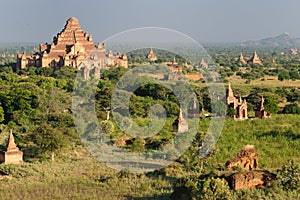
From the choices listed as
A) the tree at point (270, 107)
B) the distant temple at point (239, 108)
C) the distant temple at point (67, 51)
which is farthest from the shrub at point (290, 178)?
the distant temple at point (67, 51)

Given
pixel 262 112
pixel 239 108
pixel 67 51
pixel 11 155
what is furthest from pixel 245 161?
pixel 67 51

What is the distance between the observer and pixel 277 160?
2008cm

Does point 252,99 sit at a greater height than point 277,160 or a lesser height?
greater

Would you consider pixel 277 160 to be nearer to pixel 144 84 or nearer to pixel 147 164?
pixel 147 164

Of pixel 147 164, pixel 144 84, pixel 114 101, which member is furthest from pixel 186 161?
pixel 144 84

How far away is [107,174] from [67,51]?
4249 cm

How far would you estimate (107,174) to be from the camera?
18406 millimetres

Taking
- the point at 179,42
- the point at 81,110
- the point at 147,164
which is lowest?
the point at 147,164

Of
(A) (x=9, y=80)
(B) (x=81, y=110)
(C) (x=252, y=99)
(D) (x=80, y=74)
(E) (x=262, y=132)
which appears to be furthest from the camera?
(D) (x=80, y=74)

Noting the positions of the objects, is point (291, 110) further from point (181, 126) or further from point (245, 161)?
point (245, 161)

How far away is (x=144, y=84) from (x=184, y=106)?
24.4ft

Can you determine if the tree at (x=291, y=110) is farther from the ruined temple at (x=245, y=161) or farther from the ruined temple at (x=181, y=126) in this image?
the ruined temple at (x=245, y=161)

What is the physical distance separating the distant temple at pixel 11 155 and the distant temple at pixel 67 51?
115 feet

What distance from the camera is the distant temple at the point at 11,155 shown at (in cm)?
1984
